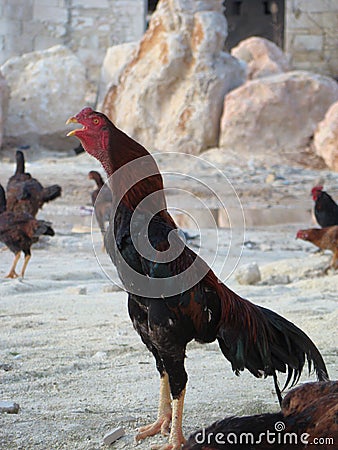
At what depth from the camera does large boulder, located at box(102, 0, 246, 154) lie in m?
18.0

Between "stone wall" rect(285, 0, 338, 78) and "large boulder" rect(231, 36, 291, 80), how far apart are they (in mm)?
4286

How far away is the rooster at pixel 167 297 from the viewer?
134 inches

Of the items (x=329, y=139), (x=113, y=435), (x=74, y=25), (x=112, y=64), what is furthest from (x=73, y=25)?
(x=113, y=435)

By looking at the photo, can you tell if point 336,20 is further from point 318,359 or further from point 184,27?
point 318,359

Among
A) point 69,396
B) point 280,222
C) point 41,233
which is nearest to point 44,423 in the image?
point 69,396

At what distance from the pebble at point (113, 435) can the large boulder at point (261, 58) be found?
1717 cm

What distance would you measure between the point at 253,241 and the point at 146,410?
650 cm

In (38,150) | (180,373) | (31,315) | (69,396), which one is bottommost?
(38,150)

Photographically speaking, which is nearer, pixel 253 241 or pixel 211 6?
pixel 253 241

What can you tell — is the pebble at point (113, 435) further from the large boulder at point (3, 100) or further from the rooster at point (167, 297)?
the large boulder at point (3, 100)

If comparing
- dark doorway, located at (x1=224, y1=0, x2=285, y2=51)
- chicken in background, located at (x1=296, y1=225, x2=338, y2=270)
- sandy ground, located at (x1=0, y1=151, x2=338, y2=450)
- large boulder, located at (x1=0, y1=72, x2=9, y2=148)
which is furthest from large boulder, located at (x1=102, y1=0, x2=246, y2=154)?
dark doorway, located at (x1=224, y1=0, x2=285, y2=51)

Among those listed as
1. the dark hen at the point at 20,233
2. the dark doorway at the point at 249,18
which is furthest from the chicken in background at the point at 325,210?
the dark doorway at the point at 249,18

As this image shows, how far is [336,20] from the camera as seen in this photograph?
25.8m

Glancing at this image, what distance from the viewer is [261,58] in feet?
69.3
